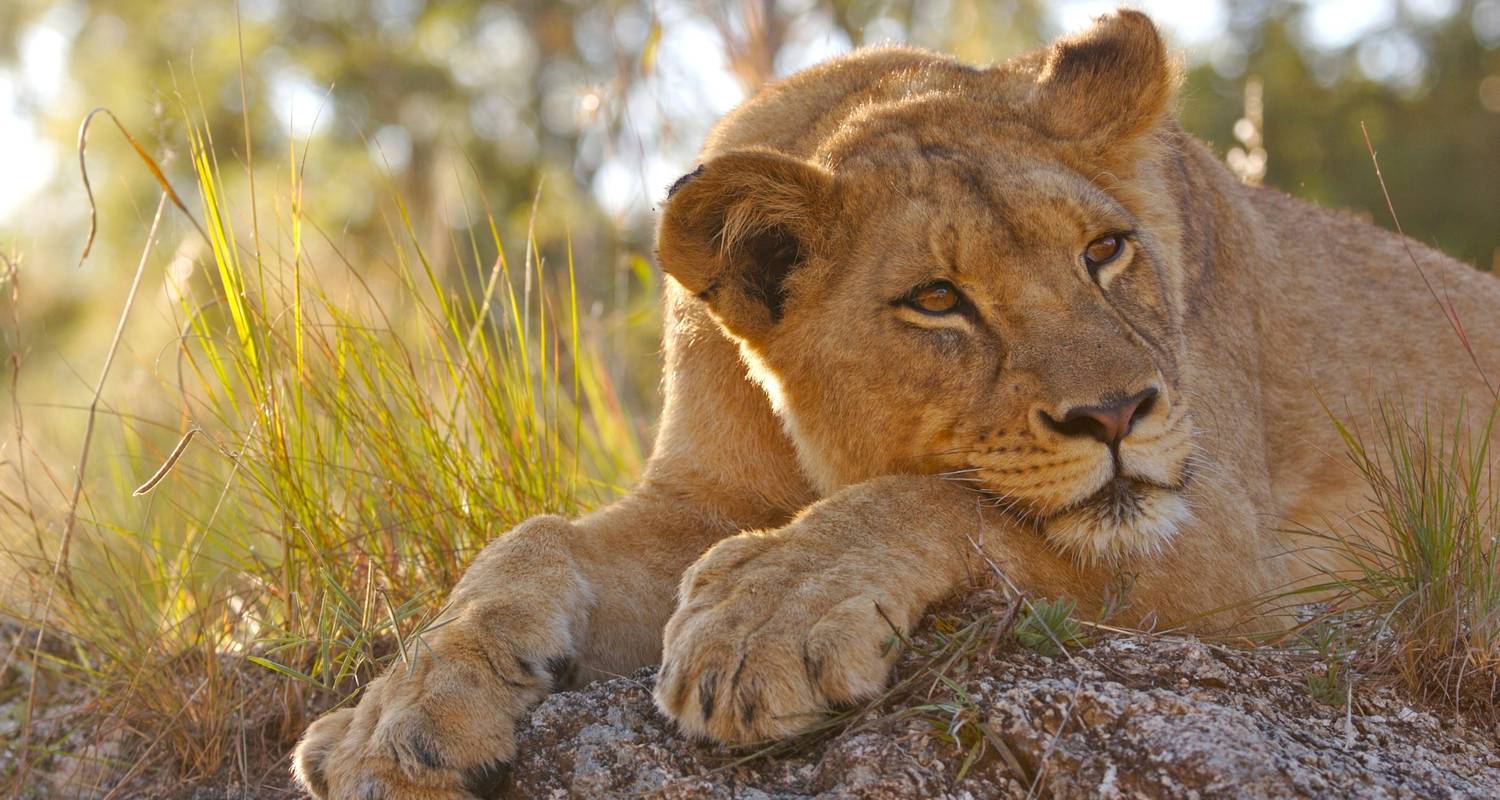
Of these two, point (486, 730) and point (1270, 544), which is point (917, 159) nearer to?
point (1270, 544)

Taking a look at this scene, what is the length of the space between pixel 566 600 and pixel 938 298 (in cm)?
110

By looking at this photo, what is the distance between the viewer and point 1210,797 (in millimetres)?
2324

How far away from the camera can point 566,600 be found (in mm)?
3260

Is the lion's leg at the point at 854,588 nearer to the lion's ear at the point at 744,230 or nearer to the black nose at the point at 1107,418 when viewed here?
the black nose at the point at 1107,418

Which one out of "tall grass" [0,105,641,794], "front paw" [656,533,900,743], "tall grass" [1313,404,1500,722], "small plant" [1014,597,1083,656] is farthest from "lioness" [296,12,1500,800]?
"tall grass" [0,105,641,794]

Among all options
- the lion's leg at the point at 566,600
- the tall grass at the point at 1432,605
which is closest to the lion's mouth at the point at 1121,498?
the tall grass at the point at 1432,605

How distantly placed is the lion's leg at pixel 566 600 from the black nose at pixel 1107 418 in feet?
3.11

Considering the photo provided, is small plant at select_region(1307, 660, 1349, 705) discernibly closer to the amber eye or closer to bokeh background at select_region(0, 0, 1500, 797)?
the amber eye

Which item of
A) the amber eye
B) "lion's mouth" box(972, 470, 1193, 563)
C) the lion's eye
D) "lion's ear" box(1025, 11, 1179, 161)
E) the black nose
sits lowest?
"lion's mouth" box(972, 470, 1193, 563)

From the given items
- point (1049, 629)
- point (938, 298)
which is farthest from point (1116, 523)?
point (938, 298)

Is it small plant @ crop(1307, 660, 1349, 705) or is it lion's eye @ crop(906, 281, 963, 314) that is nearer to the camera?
small plant @ crop(1307, 660, 1349, 705)

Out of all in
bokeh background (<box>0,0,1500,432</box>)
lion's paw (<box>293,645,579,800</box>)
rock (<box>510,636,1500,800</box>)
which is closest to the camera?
rock (<box>510,636,1500,800</box>)

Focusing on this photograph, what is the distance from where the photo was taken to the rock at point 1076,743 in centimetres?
241

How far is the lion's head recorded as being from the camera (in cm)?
304
